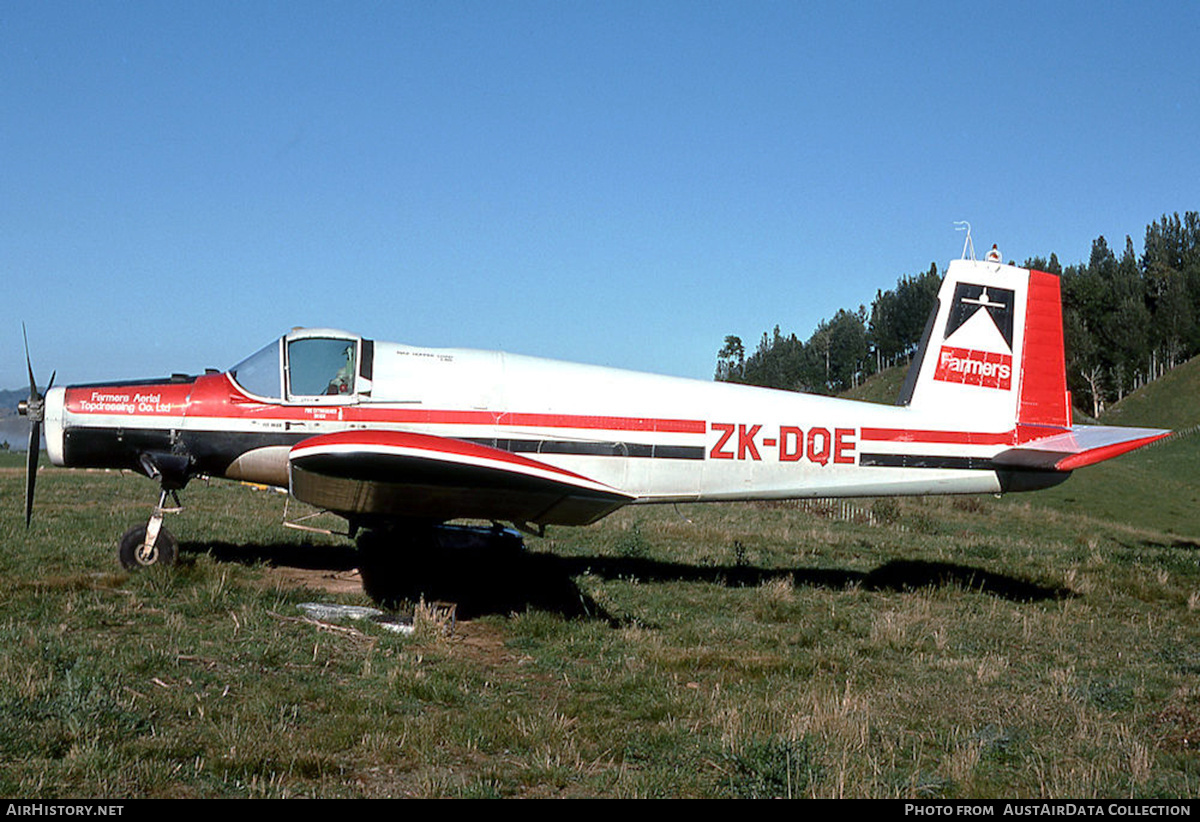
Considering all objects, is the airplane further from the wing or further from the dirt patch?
the dirt patch

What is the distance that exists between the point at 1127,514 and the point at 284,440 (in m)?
32.8

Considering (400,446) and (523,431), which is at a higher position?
(523,431)

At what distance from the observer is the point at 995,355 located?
412 inches

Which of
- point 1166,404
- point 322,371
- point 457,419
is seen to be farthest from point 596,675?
point 1166,404

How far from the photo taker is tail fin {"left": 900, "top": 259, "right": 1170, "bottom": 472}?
1024cm

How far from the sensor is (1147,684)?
700cm

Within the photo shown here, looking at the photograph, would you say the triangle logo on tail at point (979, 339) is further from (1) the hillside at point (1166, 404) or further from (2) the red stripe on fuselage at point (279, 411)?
(1) the hillside at point (1166, 404)

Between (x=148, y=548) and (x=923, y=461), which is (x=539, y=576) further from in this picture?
(x=923, y=461)

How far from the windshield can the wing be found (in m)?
1.61

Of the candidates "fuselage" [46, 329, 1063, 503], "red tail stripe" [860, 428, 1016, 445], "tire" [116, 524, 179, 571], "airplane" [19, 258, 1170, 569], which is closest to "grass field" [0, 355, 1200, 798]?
"tire" [116, 524, 179, 571]

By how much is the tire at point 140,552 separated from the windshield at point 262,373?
5.94ft

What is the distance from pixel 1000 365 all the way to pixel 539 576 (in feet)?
19.5

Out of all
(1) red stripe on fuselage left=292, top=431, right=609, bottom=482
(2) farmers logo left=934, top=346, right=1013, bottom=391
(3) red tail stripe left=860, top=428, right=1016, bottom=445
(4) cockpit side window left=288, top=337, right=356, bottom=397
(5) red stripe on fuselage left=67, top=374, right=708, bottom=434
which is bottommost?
(1) red stripe on fuselage left=292, top=431, right=609, bottom=482

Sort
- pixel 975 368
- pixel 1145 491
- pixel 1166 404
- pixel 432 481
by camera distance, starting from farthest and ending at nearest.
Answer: pixel 1166 404 < pixel 1145 491 < pixel 975 368 < pixel 432 481
